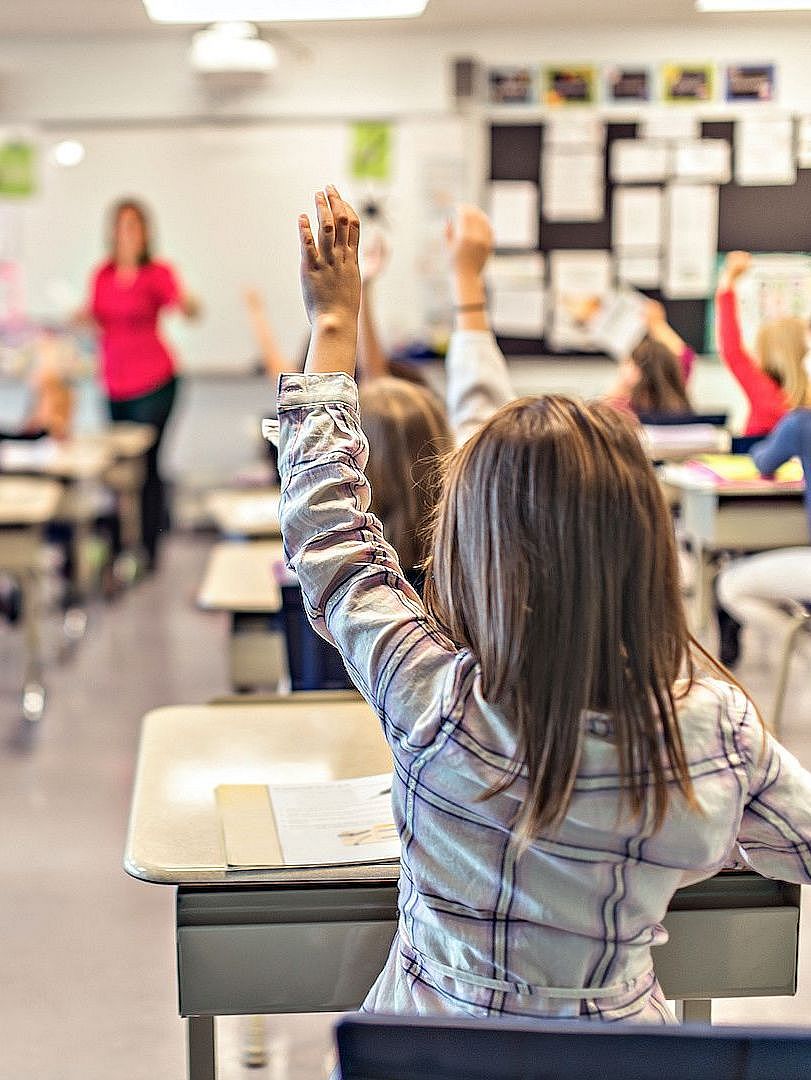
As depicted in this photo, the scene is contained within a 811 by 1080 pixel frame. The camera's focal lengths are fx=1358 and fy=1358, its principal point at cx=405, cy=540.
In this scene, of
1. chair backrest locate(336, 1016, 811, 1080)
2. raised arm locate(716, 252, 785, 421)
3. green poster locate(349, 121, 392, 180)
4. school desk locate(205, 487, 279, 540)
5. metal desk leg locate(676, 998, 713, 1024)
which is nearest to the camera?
chair backrest locate(336, 1016, 811, 1080)

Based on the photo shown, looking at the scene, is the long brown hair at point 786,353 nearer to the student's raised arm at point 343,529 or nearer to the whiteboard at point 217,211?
the student's raised arm at point 343,529

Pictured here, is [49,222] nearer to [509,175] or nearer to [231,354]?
[231,354]

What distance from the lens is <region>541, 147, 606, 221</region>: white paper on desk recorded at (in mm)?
6176

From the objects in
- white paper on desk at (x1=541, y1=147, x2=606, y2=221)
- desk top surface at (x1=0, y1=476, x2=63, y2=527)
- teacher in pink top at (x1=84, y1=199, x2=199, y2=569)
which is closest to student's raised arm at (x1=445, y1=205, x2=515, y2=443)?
desk top surface at (x1=0, y1=476, x2=63, y2=527)

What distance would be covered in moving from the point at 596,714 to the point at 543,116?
228 inches

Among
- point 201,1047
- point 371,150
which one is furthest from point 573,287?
point 201,1047

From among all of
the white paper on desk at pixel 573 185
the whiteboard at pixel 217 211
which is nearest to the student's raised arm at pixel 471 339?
the white paper on desk at pixel 573 185

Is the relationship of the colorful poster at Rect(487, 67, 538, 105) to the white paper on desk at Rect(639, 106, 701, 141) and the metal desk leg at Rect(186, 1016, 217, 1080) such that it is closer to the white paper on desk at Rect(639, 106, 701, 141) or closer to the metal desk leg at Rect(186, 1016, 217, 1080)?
the white paper on desk at Rect(639, 106, 701, 141)

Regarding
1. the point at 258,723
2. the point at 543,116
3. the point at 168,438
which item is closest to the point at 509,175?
the point at 543,116

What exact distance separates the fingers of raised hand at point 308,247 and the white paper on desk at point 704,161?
1.38 metres

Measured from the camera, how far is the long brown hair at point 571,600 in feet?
3.07

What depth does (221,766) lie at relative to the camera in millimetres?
1558

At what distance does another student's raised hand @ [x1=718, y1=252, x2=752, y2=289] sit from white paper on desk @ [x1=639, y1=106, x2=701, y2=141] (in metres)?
0.54

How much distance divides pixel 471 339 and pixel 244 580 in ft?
2.84
